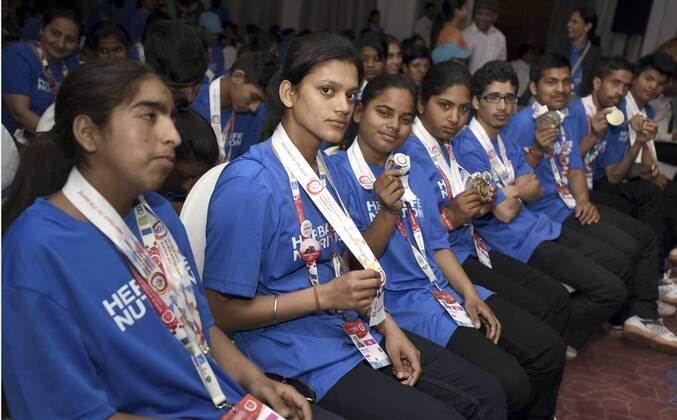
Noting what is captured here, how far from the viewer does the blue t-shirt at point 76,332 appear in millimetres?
1057

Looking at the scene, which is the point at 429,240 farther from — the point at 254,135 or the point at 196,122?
the point at 254,135

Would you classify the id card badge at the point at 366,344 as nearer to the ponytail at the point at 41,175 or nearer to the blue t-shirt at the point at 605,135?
the ponytail at the point at 41,175

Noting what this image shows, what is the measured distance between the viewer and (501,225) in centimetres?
291

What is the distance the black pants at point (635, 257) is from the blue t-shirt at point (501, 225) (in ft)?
1.24

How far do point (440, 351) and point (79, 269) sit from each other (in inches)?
45.7

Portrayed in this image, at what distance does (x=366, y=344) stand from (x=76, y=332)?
846 mm

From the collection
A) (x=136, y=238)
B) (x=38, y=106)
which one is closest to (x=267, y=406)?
(x=136, y=238)

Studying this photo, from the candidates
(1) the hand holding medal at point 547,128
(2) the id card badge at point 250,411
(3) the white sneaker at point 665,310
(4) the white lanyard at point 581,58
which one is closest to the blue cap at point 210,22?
(4) the white lanyard at point 581,58

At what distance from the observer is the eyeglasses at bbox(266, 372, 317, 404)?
5.06 ft

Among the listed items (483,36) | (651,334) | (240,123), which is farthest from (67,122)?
(483,36)

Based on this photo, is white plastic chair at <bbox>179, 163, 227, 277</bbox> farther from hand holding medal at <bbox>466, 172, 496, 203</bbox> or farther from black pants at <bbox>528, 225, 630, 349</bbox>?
black pants at <bbox>528, 225, 630, 349</bbox>

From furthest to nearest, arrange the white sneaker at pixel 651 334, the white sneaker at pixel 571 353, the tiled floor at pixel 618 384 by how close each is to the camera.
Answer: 1. the white sneaker at pixel 651 334
2. the white sneaker at pixel 571 353
3. the tiled floor at pixel 618 384

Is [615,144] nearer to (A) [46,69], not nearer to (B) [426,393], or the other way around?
(B) [426,393]

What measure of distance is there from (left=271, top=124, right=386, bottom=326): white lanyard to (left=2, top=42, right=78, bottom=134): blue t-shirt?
233 centimetres
